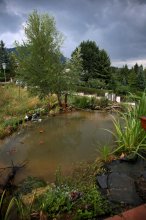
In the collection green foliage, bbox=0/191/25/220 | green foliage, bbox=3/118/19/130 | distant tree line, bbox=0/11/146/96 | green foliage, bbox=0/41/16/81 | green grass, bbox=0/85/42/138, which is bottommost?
green foliage, bbox=0/191/25/220

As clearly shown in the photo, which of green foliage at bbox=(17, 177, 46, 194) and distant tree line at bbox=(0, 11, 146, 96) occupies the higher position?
distant tree line at bbox=(0, 11, 146, 96)

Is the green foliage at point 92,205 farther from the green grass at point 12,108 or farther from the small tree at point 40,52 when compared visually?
the small tree at point 40,52

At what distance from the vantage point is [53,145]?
17.7ft

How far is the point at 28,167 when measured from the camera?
4.27 m

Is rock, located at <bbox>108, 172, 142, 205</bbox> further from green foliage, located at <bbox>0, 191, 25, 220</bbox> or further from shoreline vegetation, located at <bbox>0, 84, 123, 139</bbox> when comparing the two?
shoreline vegetation, located at <bbox>0, 84, 123, 139</bbox>

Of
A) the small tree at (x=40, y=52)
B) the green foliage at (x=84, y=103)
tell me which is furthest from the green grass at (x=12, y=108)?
the green foliage at (x=84, y=103)

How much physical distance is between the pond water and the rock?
3.36 ft

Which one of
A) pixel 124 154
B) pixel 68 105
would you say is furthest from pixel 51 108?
pixel 124 154

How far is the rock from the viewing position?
2.67 m

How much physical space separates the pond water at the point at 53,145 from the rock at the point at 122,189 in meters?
1.02

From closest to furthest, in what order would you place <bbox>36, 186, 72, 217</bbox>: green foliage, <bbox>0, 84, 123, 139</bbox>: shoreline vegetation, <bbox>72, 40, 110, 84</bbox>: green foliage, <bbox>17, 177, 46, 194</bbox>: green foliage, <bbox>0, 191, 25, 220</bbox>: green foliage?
<bbox>0, 191, 25, 220</bbox>: green foliage → <bbox>36, 186, 72, 217</bbox>: green foliage → <bbox>17, 177, 46, 194</bbox>: green foliage → <bbox>0, 84, 123, 139</bbox>: shoreline vegetation → <bbox>72, 40, 110, 84</bbox>: green foliage

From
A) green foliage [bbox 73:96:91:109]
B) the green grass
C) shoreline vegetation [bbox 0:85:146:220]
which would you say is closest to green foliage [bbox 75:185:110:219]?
shoreline vegetation [bbox 0:85:146:220]

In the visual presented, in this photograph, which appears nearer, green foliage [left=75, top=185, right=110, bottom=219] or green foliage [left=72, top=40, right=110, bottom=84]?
green foliage [left=75, top=185, right=110, bottom=219]

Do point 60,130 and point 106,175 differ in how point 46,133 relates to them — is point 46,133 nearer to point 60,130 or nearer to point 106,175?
point 60,130
